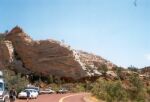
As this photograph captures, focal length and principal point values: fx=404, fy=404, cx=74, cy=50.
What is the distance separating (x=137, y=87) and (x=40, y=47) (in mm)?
54610

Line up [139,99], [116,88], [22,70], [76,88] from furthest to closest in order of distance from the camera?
[22,70] → [76,88] → [139,99] → [116,88]

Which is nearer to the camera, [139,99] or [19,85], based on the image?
[19,85]

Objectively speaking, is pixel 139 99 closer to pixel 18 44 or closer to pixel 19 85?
pixel 19 85

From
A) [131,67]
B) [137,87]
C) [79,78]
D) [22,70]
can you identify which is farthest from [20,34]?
[137,87]

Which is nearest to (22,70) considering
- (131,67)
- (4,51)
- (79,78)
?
(4,51)

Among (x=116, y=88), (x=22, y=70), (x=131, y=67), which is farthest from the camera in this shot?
(x=131, y=67)

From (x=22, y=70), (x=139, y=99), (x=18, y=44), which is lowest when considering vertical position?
(x=139, y=99)

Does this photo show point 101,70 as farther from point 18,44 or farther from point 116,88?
point 116,88

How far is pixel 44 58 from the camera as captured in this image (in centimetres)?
11381

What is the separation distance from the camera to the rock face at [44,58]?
113 metres

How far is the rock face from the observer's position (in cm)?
11256

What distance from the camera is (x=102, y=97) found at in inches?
2212

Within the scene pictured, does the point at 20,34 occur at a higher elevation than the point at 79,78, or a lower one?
higher

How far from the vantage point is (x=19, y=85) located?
57.7 m
